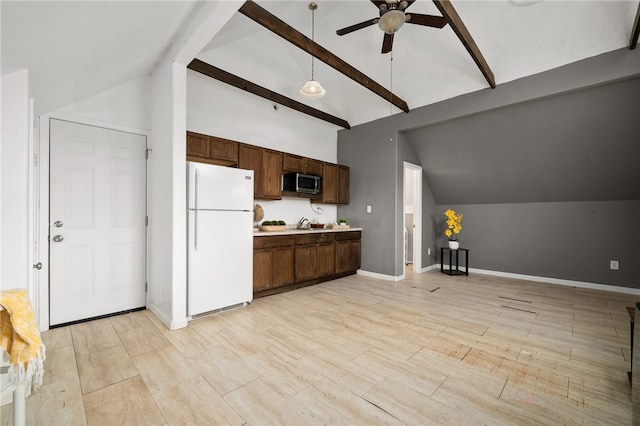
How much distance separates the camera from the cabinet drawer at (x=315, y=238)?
4.30 metres

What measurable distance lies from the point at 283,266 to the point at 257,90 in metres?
2.62

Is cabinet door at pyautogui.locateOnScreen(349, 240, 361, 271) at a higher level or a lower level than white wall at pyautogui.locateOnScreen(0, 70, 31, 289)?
lower

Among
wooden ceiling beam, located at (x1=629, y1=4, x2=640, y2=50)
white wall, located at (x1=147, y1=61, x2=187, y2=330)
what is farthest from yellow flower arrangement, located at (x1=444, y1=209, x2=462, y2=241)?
white wall, located at (x1=147, y1=61, x2=187, y2=330)

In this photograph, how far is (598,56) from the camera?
3.17 m

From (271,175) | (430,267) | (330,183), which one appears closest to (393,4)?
(271,175)

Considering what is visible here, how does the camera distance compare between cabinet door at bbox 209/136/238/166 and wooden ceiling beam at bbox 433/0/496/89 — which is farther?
cabinet door at bbox 209/136/238/166

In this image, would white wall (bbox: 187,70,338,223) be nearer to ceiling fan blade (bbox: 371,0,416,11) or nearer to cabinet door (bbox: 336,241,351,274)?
cabinet door (bbox: 336,241,351,274)

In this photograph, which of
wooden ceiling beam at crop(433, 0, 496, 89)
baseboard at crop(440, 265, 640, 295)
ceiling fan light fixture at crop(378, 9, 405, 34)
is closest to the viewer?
ceiling fan light fixture at crop(378, 9, 405, 34)

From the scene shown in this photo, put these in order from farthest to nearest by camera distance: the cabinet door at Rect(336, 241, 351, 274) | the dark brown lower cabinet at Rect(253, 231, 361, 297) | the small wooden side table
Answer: the small wooden side table → the cabinet door at Rect(336, 241, 351, 274) → the dark brown lower cabinet at Rect(253, 231, 361, 297)

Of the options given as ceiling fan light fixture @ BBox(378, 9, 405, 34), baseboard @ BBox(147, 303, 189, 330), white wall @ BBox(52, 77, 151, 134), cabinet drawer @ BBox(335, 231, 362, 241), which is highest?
ceiling fan light fixture @ BBox(378, 9, 405, 34)

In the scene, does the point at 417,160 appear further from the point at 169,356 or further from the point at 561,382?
the point at 169,356

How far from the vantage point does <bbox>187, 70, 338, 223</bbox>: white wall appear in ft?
12.7

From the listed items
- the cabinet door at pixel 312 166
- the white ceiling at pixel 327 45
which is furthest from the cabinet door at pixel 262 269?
the white ceiling at pixel 327 45

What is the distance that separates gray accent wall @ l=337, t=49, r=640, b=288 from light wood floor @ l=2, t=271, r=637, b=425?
1348mm
